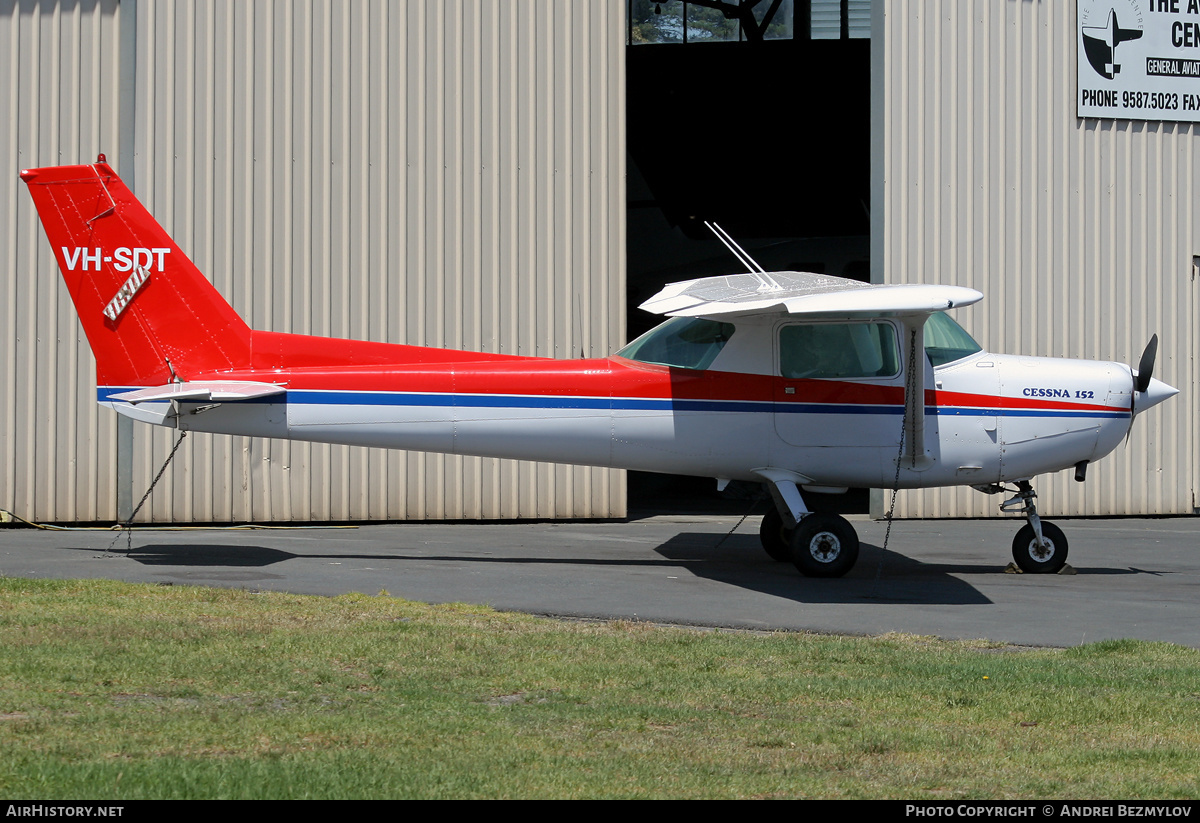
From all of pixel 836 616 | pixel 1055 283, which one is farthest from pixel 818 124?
pixel 836 616

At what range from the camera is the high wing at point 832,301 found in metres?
9.66

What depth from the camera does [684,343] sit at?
11.0 metres

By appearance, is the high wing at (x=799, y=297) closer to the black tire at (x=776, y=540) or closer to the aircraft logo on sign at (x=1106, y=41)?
the black tire at (x=776, y=540)

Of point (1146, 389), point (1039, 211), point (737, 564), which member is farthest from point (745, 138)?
point (737, 564)

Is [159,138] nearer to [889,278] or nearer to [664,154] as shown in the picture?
[889,278]

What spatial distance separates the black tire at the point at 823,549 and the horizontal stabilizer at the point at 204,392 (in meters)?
4.66

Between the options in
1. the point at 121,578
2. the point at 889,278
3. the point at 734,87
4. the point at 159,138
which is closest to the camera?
the point at 121,578

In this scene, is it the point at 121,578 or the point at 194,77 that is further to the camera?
the point at 194,77

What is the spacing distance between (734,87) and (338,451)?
55.9ft

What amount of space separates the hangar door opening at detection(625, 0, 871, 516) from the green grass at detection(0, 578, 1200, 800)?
17.6 metres

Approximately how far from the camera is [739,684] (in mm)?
6223

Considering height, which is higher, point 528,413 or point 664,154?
point 664,154

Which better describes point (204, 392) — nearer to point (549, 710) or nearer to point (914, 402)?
point (549, 710)

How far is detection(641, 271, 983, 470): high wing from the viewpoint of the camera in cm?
966
